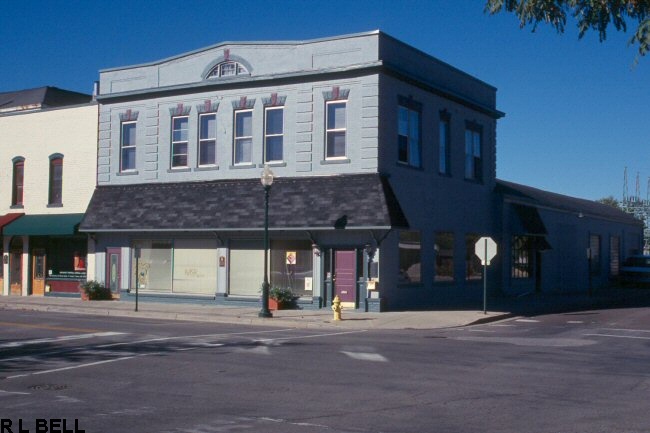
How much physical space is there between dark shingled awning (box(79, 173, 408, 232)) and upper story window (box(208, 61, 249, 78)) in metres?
4.13

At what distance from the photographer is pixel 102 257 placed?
33.9m

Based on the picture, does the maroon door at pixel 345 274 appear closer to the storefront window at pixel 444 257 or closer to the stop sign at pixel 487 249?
the stop sign at pixel 487 249

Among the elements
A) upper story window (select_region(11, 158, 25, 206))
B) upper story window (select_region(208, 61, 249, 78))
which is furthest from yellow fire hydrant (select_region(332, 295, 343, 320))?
upper story window (select_region(11, 158, 25, 206))

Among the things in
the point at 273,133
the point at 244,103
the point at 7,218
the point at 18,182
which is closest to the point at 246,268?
the point at 273,133

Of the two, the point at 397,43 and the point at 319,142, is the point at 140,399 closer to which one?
the point at 319,142

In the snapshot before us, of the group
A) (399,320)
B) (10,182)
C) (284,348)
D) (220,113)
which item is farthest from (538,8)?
(10,182)

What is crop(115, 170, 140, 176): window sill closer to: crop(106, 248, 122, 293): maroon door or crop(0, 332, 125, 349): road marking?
crop(106, 248, 122, 293): maroon door

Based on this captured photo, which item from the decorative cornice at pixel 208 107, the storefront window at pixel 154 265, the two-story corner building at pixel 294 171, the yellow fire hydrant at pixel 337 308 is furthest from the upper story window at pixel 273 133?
the yellow fire hydrant at pixel 337 308

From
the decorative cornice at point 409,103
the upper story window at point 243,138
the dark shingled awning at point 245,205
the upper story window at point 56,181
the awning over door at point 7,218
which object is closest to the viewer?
the dark shingled awning at point 245,205

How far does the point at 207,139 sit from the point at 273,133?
3.01 metres

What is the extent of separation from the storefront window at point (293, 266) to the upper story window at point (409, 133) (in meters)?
4.78

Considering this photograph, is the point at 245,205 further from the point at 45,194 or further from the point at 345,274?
the point at 45,194

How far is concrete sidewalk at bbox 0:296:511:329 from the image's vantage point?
2434cm

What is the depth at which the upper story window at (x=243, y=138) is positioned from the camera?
30.7m
